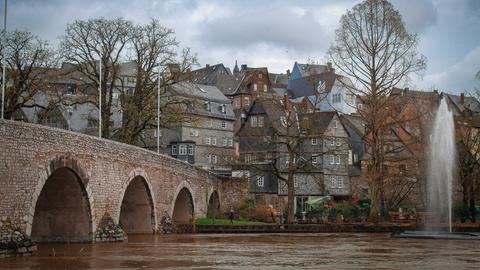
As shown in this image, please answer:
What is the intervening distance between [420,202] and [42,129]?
40699mm

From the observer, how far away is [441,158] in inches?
1411

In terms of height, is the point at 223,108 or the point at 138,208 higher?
the point at 223,108

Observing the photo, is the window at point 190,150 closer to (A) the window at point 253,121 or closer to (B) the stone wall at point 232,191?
(A) the window at point 253,121

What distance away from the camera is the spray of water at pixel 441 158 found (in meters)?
35.2

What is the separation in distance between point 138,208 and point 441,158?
15.4 m

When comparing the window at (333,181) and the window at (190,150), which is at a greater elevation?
the window at (190,150)

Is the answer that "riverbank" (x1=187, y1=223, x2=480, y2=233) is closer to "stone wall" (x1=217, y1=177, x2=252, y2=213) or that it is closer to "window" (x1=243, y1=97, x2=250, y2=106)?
"stone wall" (x1=217, y1=177, x2=252, y2=213)

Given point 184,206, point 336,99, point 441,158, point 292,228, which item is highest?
point 336,99

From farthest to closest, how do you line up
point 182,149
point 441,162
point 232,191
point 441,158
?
1. point 182,149
2. point 232,191
3. point 441,162
4. point 441,158

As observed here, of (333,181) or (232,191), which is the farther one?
(333,181)

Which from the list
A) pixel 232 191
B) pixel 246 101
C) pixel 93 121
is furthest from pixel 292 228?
pixel 246 101

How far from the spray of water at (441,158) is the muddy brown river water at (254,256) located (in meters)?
8.10

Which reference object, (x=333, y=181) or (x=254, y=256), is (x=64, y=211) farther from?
(x=333, y=181)

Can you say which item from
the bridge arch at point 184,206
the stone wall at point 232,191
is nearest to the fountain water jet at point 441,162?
the bridge arch at point 184,206
